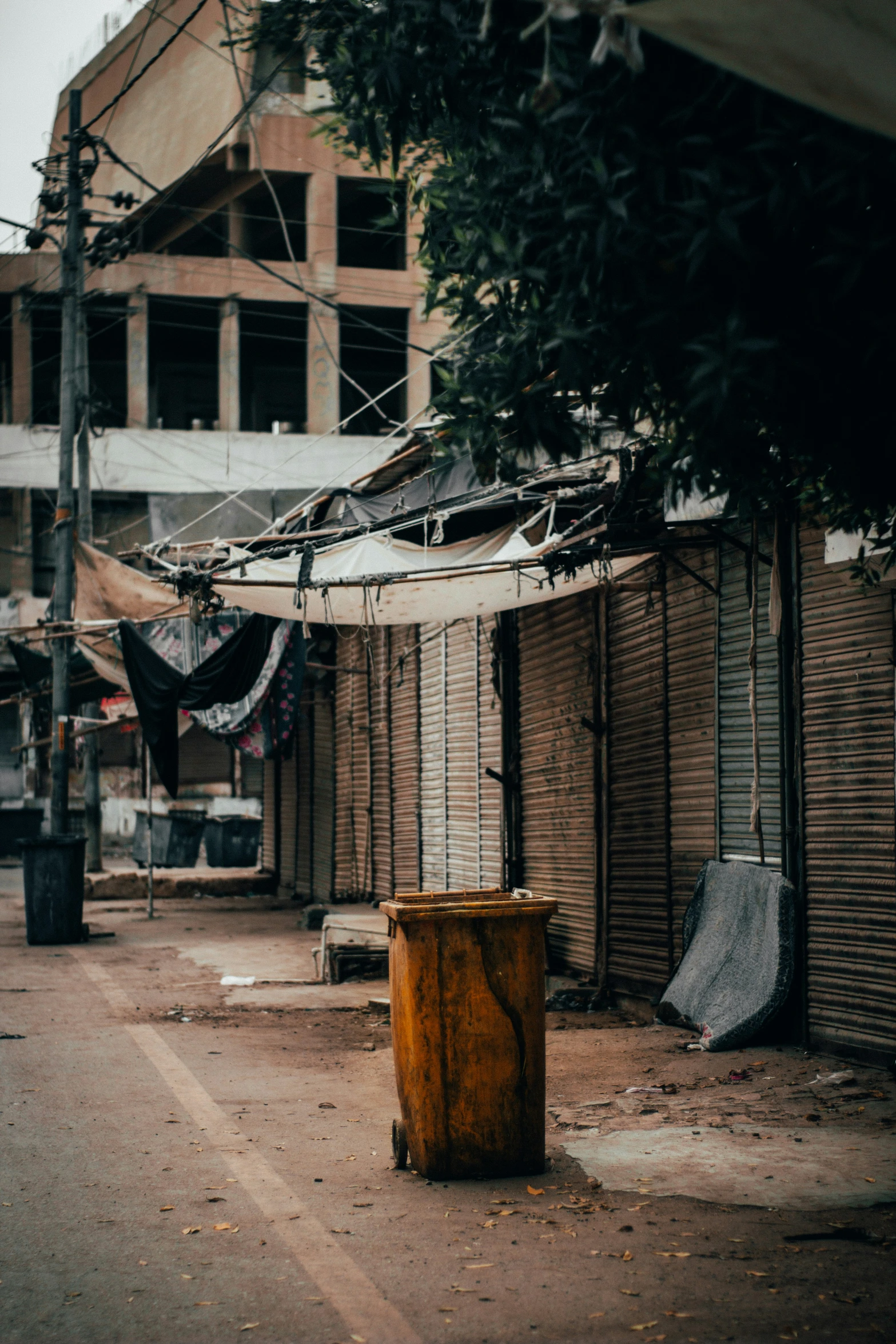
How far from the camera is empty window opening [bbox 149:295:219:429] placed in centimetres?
4009

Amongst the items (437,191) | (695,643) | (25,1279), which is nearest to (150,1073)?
(25,1279)

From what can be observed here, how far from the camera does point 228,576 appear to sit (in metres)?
10.6

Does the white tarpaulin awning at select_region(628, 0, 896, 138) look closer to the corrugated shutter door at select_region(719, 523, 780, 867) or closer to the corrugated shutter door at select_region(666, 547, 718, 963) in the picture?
the corrugated shutter door at select_region(719, 523, 780, 867)

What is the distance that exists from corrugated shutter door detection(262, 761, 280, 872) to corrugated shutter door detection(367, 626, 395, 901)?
6493 mm

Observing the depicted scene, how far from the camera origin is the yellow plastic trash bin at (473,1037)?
561 cm

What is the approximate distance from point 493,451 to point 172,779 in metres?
11.0

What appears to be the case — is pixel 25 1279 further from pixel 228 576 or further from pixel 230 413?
pixel 230 413

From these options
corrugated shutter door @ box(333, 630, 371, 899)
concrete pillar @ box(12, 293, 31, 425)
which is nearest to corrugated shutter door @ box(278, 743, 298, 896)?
corrugated shutter door @ box(333, 630, 371, 899)

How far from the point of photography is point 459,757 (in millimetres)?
14336

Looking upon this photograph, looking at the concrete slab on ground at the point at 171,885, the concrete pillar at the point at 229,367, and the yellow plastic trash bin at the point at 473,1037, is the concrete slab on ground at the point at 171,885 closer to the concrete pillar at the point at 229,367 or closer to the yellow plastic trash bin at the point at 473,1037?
the concrete pillar at the point at 229,367

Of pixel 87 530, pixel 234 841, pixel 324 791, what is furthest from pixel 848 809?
pixel 234 841

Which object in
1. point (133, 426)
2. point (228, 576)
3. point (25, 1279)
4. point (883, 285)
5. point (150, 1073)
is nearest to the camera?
point (883, 285)

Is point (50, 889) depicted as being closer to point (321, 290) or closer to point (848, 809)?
point (848, 809)

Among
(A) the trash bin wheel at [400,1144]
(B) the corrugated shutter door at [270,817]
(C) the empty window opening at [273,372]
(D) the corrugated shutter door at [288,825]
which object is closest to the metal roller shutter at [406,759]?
(D) the corrugated shutter door at [288,825]
